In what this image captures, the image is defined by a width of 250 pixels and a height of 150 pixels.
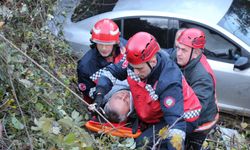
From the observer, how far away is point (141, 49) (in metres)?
3.81

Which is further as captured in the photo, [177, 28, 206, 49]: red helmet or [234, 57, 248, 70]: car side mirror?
[234, 57, 248, 70]: car side mirror

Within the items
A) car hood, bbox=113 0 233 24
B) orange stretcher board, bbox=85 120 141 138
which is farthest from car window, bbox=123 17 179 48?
orange stretcher board, bbox=85 120 141 138

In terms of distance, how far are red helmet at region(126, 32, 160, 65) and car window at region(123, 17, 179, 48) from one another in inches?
101

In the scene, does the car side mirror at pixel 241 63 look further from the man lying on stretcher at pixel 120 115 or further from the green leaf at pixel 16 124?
the green leaf at pixel 16 124

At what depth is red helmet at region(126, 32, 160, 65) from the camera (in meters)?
3.82

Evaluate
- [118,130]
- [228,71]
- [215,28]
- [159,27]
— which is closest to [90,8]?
[159,27]

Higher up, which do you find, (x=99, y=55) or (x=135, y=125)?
(x=99, y=55)

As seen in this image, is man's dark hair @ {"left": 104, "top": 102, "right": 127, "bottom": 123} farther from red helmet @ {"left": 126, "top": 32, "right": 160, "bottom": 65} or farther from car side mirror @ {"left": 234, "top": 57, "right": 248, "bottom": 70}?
car side mirror @ {"left": 234, "top": 57, "right": 248, "bottom": 70}

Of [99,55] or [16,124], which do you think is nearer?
[16,124]

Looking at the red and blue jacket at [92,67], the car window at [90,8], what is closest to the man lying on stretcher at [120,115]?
the red and blue jacket at [92,67]

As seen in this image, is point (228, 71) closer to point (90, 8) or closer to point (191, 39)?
point (191, 39)

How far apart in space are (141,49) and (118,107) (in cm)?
59

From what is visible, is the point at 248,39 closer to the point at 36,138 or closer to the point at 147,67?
the point at 147,67

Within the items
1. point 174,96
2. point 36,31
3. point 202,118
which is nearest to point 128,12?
point 36,31
